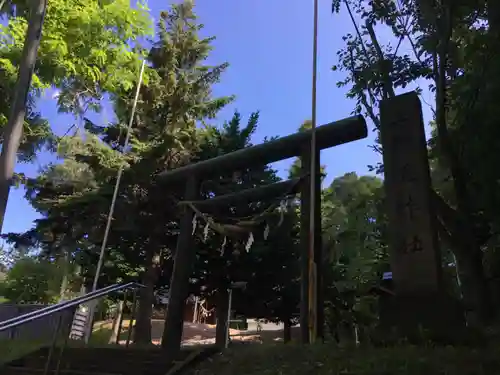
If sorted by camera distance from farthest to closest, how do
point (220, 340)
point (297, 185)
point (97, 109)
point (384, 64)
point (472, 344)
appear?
point (220, 340), point (97, 109), point (384, 64), point (297, 185), point (472, 344)

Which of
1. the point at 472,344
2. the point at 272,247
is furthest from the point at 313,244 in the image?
the point at 272,247

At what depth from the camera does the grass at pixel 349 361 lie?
3.42 meters

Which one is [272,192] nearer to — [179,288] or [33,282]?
[179,288]

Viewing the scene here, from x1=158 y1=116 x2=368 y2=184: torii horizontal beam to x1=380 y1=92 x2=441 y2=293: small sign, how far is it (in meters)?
0.46

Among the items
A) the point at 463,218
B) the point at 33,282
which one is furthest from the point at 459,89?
the point at 33,282

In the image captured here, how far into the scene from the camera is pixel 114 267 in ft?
41.0

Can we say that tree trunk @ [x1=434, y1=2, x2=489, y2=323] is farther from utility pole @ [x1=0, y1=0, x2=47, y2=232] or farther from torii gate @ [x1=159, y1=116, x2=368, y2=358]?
utility pole @ [x1=0, y1=0, x2=47, y2=232]

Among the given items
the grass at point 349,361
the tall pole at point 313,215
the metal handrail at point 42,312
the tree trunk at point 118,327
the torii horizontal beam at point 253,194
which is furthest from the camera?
the tree trunk at point 118,327

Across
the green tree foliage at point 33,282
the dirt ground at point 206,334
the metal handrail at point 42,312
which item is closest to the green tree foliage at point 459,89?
the metal handrail at point 42,312

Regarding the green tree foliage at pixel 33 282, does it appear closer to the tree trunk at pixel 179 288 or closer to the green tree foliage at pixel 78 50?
the green tree foliage at pixel 78 50

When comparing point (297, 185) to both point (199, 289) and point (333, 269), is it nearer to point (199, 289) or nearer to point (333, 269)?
point (199, 289)

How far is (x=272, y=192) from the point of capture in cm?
664

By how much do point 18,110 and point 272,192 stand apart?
3.69m

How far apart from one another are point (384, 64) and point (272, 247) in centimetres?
630
